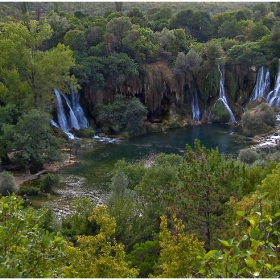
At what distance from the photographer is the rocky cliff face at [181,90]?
147 feet

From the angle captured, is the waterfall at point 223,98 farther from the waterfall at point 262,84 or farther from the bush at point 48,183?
the bush at point 48,183

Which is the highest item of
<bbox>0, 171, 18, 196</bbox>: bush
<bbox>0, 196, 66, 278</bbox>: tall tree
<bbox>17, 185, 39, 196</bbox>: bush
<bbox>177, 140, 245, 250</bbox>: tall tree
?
<bbox>0, 196, 66, 278</bbox>: tall tree

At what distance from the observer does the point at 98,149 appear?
36125mm

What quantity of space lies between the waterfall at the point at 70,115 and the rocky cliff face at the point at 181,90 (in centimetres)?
134

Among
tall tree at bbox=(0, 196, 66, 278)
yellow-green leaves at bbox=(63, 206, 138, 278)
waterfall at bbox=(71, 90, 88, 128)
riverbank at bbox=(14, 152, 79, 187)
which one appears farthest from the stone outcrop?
tall tree at bbox=(0, 196, 66, 278)

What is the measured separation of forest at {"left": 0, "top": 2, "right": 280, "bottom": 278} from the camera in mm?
6180

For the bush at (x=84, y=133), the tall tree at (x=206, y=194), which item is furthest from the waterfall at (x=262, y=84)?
the tall tree at (x=206, y=194)

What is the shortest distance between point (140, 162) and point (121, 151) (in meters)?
5.44

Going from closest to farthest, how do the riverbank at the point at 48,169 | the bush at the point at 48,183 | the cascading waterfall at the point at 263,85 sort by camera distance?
the bush at the point at 48,183 < the riverbank at the point at 48,169 < the cascading waterfall at the point at 263,85

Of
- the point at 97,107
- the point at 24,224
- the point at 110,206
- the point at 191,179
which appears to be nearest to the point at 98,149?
the point at 97,107

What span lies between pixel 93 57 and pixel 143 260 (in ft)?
103

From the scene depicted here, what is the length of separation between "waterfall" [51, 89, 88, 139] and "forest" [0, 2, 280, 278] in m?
0.75

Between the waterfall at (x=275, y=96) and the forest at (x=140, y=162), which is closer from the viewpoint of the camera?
the forest at (x=140, y=162)

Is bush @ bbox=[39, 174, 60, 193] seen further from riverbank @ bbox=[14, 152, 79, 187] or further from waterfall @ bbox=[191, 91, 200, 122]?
waterfall @ bbox=[191, 91, 200, 122]
